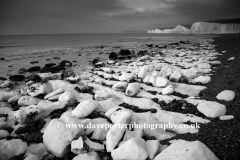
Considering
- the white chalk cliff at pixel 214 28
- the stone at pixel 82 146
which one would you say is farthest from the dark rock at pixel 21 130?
the white chalk cliff at pixel 214 28

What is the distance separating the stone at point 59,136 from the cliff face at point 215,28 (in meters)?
98.0

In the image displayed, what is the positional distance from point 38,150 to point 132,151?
79.1 inches

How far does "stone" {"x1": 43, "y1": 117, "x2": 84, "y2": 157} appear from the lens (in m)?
2.76

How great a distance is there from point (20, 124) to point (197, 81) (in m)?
6.62

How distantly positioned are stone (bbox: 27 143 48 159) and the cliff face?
98.5 metres

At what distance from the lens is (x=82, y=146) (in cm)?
266

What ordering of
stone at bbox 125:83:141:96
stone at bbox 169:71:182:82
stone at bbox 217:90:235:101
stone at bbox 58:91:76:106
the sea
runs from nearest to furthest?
1. stone at bbox 217:90:235:101
2. stone at bbox 58:91:76:106
3. stone at bbox 125:83:141:96
4. stone at bbox 169:71:182:82
5. the sea

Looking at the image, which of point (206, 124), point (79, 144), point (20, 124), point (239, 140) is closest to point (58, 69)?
point (20, 124)

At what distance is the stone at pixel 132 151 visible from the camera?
2.39 metres

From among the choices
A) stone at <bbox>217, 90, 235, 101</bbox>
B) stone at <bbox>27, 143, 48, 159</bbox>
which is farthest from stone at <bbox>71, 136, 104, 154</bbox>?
stone at <bbox>217, 90, 235, 101</bbox>

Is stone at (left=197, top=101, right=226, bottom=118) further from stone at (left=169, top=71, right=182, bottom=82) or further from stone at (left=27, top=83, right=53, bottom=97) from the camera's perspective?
stone at (left=27, top=83, right=53, bottom=97)

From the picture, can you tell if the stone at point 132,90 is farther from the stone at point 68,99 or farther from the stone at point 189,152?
the stone at point 189,152

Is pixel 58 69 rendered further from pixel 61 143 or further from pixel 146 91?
pixel 61 143

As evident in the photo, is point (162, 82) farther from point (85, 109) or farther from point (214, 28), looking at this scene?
point (214, 28)
